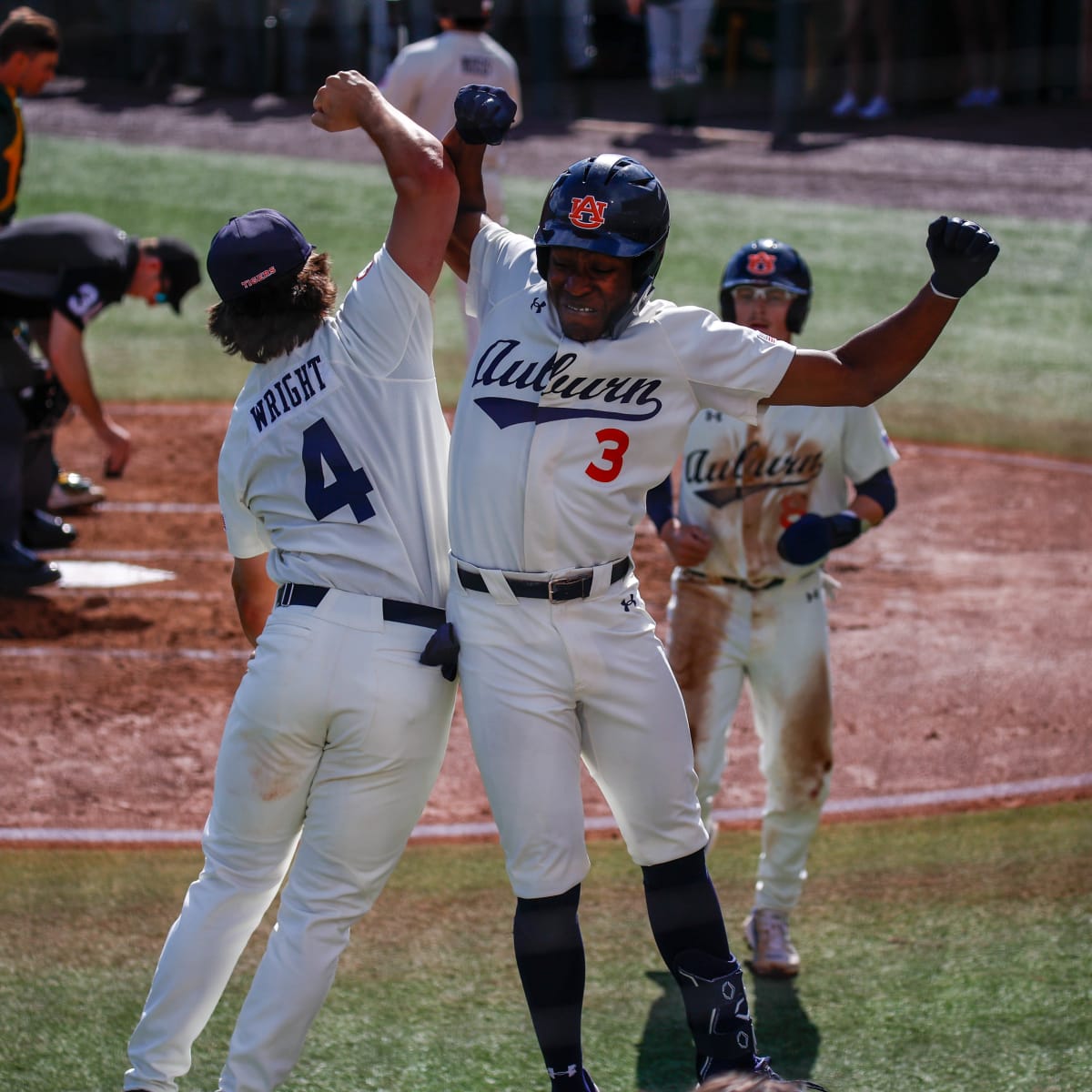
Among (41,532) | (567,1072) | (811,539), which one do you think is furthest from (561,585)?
(41,532)

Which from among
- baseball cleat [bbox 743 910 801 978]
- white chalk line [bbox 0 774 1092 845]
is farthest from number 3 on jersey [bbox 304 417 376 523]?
white chalk line [bbox 0 774 1092 845]

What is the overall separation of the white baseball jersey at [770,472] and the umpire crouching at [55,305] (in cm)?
346

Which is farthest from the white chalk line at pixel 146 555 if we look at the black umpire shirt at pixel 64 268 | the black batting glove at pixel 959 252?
the black batting glove at pixel 959 252

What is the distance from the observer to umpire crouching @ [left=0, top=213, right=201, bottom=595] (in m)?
7.07

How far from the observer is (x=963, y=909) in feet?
14.5

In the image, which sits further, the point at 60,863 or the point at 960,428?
the point at 960,428

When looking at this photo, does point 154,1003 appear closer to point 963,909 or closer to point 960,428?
point 963,909

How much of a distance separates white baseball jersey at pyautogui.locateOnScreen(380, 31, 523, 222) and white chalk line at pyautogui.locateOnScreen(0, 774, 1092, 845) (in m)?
3.78

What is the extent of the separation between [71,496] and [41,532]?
1.96 feet

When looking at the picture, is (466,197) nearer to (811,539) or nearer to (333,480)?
(333,480)

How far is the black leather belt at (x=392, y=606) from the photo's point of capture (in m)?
3.23

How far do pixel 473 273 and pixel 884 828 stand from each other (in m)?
2.47

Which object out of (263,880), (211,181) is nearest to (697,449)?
(263,880)

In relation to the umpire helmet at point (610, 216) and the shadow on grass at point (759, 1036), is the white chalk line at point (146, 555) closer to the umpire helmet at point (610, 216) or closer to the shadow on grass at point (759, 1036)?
the shadow on grass at point (759, 1036)
